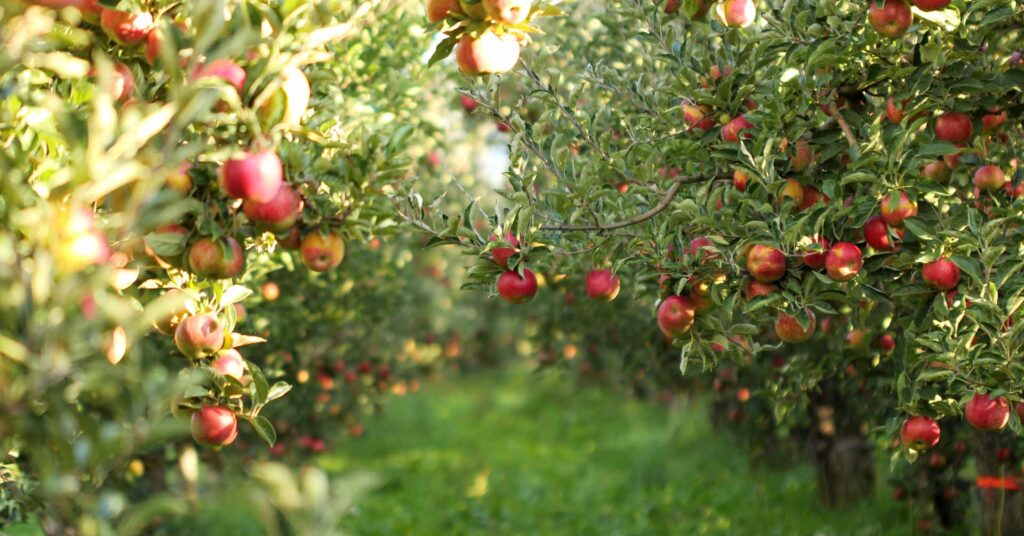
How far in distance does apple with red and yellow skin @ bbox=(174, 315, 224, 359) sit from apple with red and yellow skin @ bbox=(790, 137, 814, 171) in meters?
2.08

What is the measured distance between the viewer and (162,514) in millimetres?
7328

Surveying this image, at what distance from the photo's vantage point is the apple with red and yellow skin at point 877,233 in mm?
3357

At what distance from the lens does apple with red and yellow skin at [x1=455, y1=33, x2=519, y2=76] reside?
113 inches

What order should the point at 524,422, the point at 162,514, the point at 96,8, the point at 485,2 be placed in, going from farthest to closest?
the point at 524,422
the point at 162,514
the point at 485,2
the point at 96,8

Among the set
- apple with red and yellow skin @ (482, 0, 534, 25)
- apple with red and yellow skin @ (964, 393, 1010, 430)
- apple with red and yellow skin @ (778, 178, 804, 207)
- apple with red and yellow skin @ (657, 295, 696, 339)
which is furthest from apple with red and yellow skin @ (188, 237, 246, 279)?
apple with red and yellow skin @ (964, 393, 1010, 430)

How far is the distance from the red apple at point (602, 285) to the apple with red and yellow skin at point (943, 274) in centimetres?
117

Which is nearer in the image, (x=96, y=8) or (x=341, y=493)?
(x=341, y=493)

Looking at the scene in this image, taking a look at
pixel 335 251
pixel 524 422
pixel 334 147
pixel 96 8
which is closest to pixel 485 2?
pixel 334 147

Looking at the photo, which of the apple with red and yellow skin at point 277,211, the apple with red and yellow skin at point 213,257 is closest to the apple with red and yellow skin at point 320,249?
the apple with red and yellow skin at point 277,211

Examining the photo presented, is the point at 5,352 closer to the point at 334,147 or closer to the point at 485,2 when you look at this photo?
the point at 334,147

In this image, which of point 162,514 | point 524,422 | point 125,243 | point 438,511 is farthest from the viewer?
point 524,422

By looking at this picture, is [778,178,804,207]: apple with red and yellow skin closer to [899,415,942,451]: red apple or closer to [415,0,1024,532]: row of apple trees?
[415,0,1024,532]: row of apple trees

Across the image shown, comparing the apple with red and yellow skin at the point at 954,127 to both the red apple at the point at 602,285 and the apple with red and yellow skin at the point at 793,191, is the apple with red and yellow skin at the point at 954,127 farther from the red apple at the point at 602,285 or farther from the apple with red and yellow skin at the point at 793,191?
the red apple at the point at 602,285

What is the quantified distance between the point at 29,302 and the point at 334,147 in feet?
3.64
